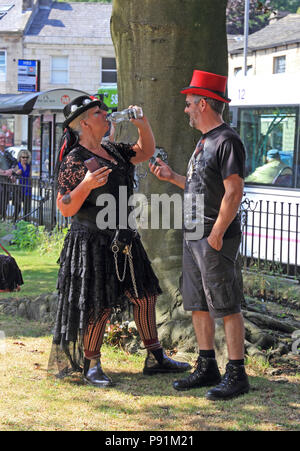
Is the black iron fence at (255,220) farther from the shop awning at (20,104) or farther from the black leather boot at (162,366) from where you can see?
the black leather boot at (162,366)

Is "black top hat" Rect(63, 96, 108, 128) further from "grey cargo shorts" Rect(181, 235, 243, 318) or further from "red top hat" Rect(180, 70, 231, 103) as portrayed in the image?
"grey cargo shorts" Rect(181, 235, 243, 318)

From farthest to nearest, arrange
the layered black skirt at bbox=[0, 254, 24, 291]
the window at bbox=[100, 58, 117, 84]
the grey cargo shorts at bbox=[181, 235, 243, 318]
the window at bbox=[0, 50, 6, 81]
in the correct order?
the window at bbox=[0, 50, 6, 81] < the window at bbox=[100, 58, 117, 84] < the layered black skirt at bbox=[0, 254, 24, 291] < the grey cargo shorts at bbox=[181, 235, 243, 318]

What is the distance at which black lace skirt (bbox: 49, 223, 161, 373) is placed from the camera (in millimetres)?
4918

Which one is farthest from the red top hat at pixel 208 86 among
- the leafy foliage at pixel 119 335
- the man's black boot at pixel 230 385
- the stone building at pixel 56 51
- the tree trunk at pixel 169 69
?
the stone building at pixel 56 51

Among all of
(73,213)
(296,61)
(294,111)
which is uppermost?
(296,61)

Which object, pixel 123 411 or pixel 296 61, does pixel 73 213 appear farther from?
pixel 296 61

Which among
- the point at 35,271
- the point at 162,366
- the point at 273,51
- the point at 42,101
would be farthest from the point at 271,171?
the point at 273,51

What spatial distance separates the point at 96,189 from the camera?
4.86 m

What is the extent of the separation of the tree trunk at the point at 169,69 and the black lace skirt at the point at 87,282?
955mm

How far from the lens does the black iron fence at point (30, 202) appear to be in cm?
1393

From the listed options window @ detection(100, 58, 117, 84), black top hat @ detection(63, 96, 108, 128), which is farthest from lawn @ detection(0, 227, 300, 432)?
window @ detection(100, 58, 117, 84)
